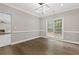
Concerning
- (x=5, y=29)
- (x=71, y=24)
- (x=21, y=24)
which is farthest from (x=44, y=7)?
(x=5, y=29)

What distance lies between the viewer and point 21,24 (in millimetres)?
3301

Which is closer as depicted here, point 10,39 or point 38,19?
point 10,39

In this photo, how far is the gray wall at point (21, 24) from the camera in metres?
2.88

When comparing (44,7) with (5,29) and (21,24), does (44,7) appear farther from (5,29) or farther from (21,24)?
(5,29)

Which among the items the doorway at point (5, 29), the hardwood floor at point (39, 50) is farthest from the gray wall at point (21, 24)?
the hardwood floor at point (39, 50)

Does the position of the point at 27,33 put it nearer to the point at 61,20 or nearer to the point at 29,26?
the point at 29,26

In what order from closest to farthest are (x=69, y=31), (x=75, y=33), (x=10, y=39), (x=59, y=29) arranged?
(x=10, y=39), (x=75, y=33), (x=69, y=31), (x=59, y=29)

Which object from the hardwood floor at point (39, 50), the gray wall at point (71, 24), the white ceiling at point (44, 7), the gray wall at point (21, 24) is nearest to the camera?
the hardwood floor at point (39, 50)

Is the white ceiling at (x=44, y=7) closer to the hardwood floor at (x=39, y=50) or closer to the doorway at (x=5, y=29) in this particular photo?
the doorway at (x=5, y=29)

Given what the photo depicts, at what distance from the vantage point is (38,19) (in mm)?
3703

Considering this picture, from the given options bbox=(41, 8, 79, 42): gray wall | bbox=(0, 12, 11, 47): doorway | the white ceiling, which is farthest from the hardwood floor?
the white ceiling

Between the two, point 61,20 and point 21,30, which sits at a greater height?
point 61,20
